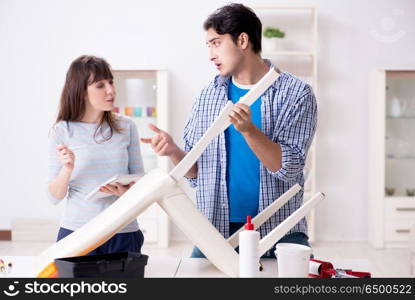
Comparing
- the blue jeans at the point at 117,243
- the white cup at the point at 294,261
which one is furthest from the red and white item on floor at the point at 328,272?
the blue jeans at the point at 117,243

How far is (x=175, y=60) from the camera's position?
5852 millimetres

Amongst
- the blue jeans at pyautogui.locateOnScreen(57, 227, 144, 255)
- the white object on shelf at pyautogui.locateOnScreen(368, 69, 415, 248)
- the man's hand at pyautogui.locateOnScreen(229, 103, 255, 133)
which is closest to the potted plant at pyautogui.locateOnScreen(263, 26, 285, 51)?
the white object on shelf at pyautogui.locateOnScreen(368, 69, 415, 248)

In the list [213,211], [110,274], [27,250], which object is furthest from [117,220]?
[27,250]

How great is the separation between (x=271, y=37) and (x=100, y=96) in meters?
3.42

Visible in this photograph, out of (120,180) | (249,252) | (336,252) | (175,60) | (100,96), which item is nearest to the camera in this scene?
(249,252)

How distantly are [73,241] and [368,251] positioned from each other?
13.5 ft

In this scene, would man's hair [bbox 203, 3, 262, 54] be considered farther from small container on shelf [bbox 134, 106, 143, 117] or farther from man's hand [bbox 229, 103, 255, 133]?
small container on shelf [bbox 134, 106, 143, 117]

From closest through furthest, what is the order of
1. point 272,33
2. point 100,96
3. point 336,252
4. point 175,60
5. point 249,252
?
point 249,252, point 100,96, point 336,252, point 272,33, point 175,60

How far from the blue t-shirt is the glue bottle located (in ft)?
1.50

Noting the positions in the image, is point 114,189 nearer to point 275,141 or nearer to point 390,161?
point 275,141

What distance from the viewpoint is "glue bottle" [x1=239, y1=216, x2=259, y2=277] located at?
1684 mm

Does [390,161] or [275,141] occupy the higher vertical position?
[275,141]

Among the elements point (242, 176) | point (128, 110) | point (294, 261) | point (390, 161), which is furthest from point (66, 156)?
point (390, 161)

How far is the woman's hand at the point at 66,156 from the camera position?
2139 millimetres
